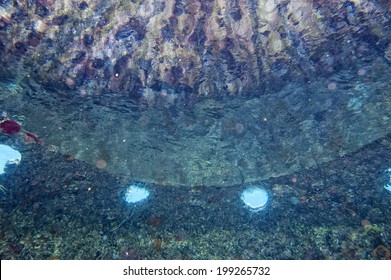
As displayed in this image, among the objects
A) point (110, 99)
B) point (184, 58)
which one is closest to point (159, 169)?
point (110, 99)

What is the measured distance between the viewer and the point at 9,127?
10.3ft

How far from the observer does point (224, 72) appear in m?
3.06

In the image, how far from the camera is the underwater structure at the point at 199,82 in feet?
8.89

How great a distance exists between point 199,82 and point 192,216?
5.67ft

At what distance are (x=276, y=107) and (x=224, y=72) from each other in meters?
0.90

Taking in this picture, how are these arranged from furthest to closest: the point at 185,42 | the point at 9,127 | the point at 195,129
Answer: 1. the point at 195,129
2. the point at 9,127
3. the point at 185,42

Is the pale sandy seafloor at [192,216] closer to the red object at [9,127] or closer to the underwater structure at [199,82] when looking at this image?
the red object at [9,127]

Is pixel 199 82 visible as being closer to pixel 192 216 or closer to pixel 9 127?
pixel 192 216

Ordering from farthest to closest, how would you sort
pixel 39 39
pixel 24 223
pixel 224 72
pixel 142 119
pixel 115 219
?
pixel 142 119, pixel 224 72, pixel 39 39, pixel 115 219, pixel 24 223

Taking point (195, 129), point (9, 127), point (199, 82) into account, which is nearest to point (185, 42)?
point (199, 82)

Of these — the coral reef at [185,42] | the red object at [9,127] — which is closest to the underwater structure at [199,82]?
the coral reef at [185,42]

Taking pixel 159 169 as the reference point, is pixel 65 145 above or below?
above

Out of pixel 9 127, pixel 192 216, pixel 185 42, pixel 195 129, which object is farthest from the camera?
pixel 195 129

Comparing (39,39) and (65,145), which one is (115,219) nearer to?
(65,145)
